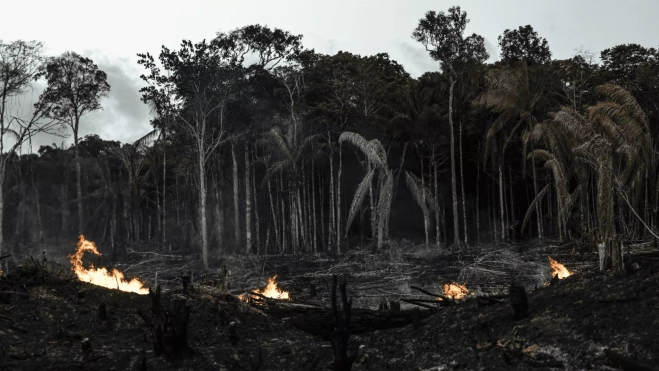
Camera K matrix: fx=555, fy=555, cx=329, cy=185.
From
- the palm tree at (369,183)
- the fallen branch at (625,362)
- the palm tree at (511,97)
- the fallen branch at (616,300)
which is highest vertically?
the palm tree at (511,97)

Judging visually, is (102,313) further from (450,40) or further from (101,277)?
(450,40)

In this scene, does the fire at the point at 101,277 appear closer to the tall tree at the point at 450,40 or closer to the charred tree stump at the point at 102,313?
the charred tree stump at the point at 102,313

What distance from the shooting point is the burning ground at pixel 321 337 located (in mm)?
8352

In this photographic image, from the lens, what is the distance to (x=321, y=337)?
42.7 feet

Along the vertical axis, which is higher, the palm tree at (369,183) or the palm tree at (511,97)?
the palm tree at (511,97)

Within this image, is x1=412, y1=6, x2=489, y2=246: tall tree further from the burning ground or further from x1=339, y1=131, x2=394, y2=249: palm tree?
the burning ground

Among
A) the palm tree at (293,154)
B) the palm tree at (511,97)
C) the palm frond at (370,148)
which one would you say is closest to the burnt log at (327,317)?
the palm frond at (370,148)

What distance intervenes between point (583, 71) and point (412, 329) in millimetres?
22784

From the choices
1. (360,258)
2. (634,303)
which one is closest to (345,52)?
Result: (360,258)

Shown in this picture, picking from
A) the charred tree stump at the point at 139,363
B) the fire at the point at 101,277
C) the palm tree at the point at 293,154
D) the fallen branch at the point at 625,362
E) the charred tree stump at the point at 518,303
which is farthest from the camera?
the palm tree at the point at 293,154

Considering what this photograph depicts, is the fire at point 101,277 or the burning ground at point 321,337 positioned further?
the fire at point 101,277

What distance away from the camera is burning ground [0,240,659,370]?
27.4 ft

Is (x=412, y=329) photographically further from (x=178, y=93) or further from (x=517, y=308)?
(x=178, y=93)

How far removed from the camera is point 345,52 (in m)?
37.4
